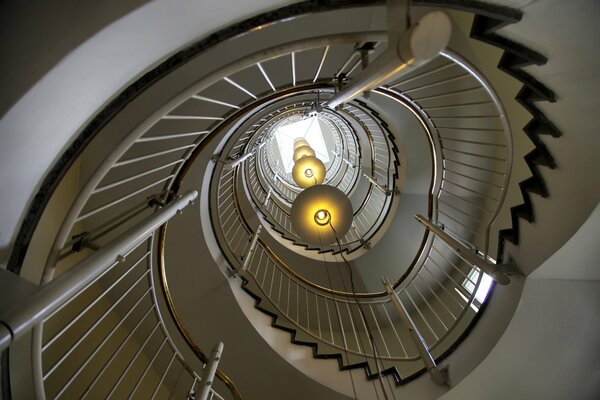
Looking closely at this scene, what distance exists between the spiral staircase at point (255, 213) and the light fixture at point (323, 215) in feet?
1.01

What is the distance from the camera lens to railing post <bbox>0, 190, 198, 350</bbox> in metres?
0.76

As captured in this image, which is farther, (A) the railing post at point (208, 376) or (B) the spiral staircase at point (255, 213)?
(A) the railing post at point (208, 376)

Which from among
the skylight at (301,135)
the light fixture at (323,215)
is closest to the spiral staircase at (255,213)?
the light fixture at (323,215)

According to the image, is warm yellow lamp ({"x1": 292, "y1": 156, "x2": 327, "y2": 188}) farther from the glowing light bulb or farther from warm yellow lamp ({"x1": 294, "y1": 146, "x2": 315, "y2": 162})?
the glowing light bulb

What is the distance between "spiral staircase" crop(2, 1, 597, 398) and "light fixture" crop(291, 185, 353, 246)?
309mm

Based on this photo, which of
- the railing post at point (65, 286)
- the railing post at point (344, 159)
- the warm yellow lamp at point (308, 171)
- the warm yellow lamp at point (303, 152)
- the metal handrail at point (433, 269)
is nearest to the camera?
the railing post at point (65, 286)

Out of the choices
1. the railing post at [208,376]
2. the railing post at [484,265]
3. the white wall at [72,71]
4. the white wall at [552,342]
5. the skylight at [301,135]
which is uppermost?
the skylight at [301,135]

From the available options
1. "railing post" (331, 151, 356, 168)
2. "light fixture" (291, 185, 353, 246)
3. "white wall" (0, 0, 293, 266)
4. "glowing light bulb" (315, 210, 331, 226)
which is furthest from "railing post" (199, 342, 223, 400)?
"railing post" (331, 151, 356, 168)

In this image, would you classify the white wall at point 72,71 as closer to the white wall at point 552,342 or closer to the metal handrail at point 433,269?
the metal handrail at point 433,269

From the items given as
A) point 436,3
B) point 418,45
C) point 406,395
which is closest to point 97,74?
point 418,45

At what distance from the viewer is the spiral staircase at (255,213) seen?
129 centimetres

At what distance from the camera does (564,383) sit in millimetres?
2240

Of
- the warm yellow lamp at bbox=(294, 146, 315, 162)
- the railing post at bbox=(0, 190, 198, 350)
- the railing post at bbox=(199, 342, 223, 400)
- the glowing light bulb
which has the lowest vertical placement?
the railing post at bbox=(199, 342, 223, 400)

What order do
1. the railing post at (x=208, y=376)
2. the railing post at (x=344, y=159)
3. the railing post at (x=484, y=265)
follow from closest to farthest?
1. the railing post at (x=208, y=376)
2. the railing post at (x=484, y=265)
3. the railing post at (x=344, y=159)
